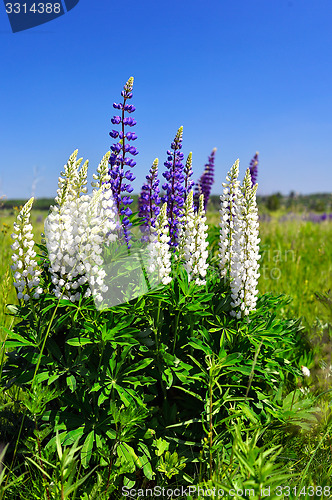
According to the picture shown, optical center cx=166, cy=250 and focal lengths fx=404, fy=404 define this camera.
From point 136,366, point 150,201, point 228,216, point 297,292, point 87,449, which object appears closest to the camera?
point 87,449

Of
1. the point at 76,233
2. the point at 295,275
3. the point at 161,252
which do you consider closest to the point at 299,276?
the point at 295,275

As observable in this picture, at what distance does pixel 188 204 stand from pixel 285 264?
4.37 meters

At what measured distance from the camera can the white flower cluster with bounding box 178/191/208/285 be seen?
2523mm

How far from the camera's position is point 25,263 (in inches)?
93.1

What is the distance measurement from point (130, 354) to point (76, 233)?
759 millimetres

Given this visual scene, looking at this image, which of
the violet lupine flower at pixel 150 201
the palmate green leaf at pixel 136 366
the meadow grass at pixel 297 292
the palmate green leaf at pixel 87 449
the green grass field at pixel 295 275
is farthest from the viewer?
the green grass field at pixel 295 275

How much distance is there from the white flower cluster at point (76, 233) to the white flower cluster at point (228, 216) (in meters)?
0.83

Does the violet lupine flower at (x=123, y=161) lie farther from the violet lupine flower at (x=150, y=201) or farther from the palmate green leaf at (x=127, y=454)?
the palmate green leaf at (x=127, y=454)

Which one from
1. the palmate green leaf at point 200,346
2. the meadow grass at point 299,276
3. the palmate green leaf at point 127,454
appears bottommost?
the palmate green leaf at point 127,454

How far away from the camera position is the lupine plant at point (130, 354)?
2.18 m

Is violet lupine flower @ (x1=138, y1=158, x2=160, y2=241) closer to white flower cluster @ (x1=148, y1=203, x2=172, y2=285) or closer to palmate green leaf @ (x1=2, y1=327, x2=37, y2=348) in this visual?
white flower cluster @ (x1=148, y1=203, x2=172, y2=285)

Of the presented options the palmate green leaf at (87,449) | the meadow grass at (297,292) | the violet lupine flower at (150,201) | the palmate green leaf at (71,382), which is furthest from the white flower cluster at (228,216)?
the palmate green leaf at (87,449)

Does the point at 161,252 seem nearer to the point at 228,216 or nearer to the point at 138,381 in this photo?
the point at 228,216

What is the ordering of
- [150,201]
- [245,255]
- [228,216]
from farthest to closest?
[150,201] < [228,216] < [245,255]
